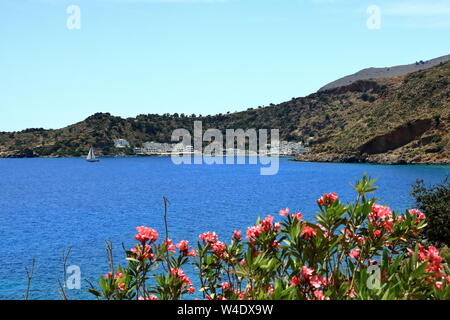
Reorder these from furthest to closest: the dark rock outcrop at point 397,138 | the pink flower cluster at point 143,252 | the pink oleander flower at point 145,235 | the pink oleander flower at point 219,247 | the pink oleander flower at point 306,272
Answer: the dark rock outcrop at point 397,138
the pink oleander flower at point 219,247
the pink flower cluster at point 143,252
the pink oleander flower at point 145,235
the pink oleander flower at point 306,272

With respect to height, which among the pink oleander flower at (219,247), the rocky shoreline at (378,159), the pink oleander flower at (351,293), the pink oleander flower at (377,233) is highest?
the pink oleander flower at (377,233)

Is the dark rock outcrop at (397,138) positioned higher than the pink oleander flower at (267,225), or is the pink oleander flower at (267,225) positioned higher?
the dark rock outcrop at (397,138)

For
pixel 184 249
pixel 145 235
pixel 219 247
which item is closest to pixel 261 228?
pixel 219 247

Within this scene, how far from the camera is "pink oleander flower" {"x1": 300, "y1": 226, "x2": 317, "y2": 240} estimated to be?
5.24 meters

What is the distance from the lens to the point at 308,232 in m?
5.24

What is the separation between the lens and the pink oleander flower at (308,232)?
524cm

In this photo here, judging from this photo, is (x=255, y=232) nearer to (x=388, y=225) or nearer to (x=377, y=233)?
(x=377, y=233)

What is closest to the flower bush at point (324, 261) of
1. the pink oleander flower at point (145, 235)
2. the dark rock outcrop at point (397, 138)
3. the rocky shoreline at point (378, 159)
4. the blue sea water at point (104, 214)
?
the pink oleander flower at point (145, 235)

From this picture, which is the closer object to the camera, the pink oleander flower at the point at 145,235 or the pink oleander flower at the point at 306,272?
the pink oleander flower at the point at 306,272

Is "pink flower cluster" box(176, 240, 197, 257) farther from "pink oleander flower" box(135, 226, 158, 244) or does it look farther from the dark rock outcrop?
the dark rock outcrop

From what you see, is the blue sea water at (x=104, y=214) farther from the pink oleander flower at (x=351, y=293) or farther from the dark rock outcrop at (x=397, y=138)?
the dark rock outcrop at (x=397, y=138)

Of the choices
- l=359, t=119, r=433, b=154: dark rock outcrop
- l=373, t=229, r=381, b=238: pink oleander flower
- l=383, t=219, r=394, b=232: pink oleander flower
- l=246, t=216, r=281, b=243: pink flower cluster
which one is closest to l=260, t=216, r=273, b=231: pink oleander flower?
l=246, t=216, r=281, b=243: pink flower cluster
